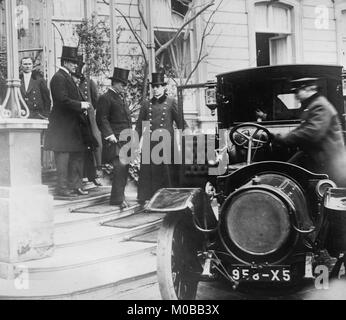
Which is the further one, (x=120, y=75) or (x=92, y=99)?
(x=92, y=99)

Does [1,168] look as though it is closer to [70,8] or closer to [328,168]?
[328,168]

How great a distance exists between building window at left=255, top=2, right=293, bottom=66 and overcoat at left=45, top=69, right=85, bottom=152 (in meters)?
6.41

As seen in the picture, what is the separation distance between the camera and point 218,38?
11.5 m

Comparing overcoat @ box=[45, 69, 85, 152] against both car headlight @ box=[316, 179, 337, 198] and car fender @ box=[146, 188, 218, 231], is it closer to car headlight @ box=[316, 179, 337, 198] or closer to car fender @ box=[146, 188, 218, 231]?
car fender @ box=[146, 188, 218, 231]

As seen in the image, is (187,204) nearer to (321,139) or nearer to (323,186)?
(323,186)

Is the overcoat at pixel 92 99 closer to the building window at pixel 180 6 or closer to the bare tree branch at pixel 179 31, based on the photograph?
the bare tree branch at pixel 179 31

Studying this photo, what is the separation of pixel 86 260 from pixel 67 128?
7.71 ft

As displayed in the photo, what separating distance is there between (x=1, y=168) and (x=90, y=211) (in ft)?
4.84

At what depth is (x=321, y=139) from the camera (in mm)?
4320

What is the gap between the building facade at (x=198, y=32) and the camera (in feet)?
29.9

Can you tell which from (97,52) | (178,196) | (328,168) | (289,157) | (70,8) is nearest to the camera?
(178,196)

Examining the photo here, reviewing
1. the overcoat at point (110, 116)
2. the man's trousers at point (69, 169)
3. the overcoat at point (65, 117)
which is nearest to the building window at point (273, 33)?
the overcoat at point (110, 116)

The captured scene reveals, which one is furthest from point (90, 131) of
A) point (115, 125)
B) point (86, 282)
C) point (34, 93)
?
point (86, 282)

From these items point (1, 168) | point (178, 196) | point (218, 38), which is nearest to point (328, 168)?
point (178, 196)
